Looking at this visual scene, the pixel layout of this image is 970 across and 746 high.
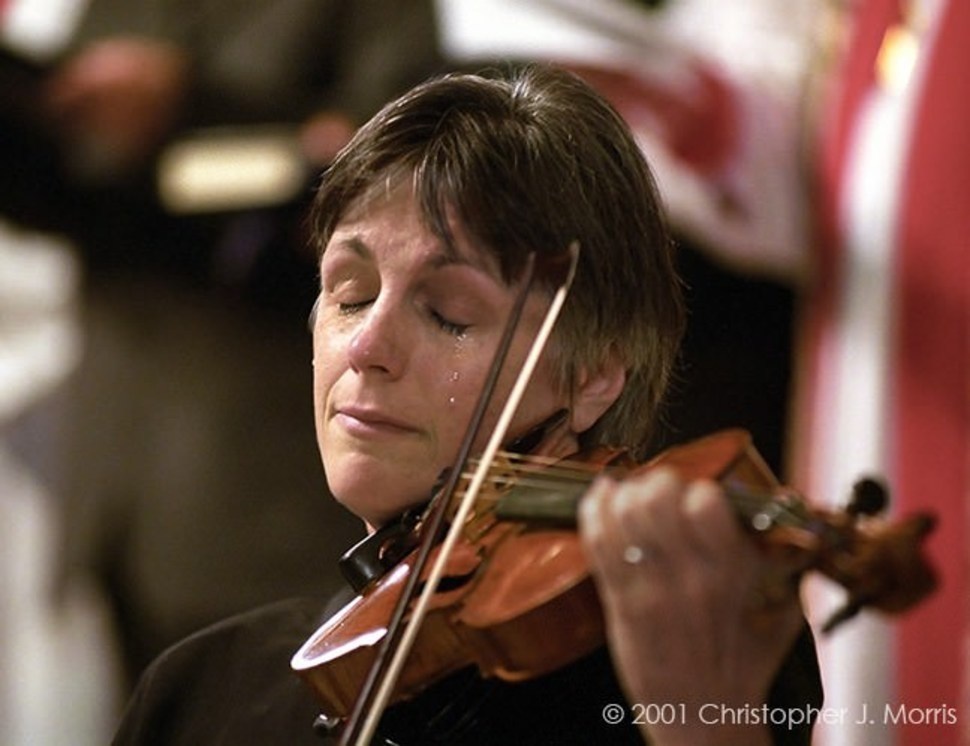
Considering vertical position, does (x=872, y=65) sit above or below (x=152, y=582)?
above

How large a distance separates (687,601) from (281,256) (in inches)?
55.9

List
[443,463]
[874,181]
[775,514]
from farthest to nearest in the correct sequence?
[874,181] → [443,463] → [775,514]

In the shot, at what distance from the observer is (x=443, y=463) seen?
3.26 ft

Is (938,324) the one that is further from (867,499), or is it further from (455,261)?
(867,499)

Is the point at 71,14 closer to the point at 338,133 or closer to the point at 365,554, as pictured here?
the point at 338,133

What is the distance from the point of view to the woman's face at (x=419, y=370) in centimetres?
99

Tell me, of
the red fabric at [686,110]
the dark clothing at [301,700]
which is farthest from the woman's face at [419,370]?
the red fabric at [686,110]

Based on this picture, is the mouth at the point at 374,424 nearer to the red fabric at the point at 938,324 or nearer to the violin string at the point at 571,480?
the violin string at the point at 571,480

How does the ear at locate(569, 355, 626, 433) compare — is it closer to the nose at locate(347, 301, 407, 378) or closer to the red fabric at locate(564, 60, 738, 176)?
the nose at locate(347, 301, 407, 378)

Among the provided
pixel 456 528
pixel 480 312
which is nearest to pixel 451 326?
pixel 480 312

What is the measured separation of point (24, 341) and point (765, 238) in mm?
927

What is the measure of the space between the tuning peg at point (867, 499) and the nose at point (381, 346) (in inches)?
12.3

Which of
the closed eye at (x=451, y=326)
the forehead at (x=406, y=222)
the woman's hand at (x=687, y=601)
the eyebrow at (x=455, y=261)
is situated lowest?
the woman's hand at (x=687, y=601)

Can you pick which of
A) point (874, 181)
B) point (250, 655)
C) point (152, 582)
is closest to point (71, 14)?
point (152, 582)
